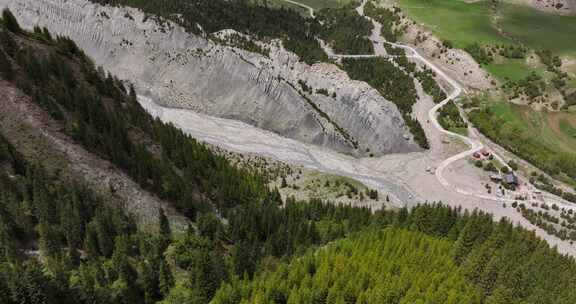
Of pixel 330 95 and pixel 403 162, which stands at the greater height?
pixel 330 95

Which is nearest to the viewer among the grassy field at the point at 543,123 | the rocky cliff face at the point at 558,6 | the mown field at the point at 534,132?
the mown field at the point at 534,132

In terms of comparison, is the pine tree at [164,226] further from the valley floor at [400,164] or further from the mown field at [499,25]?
the mown field at [499,25]

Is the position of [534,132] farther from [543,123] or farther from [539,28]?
[539,28]

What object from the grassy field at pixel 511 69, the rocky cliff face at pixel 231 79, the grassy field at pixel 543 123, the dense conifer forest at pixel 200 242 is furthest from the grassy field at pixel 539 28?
the dense conifer forest at pixel 200 242

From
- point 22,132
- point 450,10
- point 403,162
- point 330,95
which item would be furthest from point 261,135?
point 450,10

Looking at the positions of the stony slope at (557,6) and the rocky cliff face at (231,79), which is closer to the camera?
the rocky cliff face at (231,79)

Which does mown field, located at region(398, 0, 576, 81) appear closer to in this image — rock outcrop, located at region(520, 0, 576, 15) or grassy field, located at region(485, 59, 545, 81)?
grassy field, located at region(485, 59, 545, 81)

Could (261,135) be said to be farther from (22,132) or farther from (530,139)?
(530,139)
